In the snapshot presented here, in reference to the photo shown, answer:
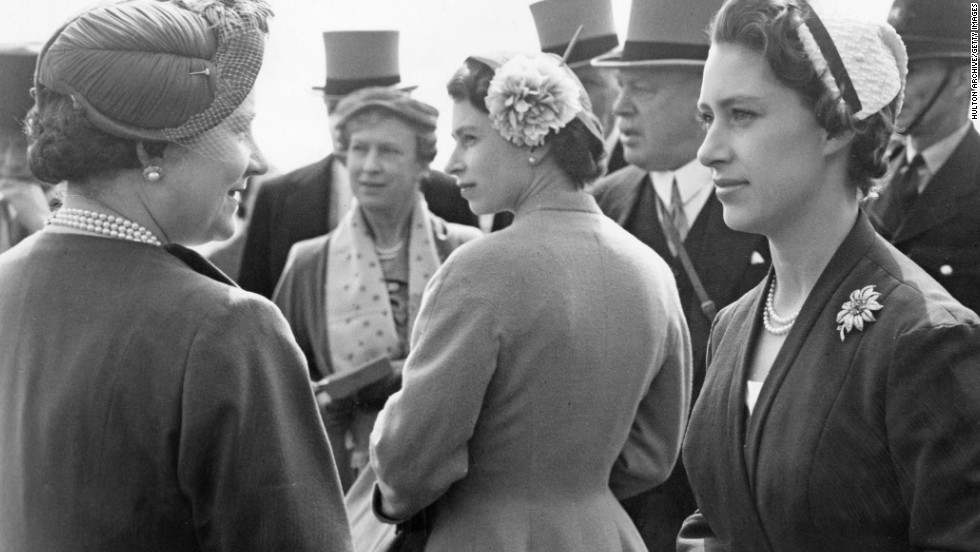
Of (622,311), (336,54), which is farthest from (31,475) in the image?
(336,54)

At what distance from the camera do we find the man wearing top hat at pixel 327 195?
552 cm

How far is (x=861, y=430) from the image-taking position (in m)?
1.95

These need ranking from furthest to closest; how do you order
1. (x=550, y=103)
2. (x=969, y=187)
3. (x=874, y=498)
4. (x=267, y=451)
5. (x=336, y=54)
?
1. (x=336, y=54)
2. (x=969, y=187)
3. (x=550, y=103)
4. (x=267, y=451)
5. (x=874, y=498)

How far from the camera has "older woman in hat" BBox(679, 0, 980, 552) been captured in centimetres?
186

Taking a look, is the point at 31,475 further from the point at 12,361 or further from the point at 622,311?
the point at 622,311

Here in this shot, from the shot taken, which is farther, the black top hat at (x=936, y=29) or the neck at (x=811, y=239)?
the black top hat at (x=936, y=29)

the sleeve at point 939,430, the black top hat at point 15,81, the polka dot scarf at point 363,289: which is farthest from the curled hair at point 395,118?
the sleeve at point 939,430

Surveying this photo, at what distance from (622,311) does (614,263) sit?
14 cm

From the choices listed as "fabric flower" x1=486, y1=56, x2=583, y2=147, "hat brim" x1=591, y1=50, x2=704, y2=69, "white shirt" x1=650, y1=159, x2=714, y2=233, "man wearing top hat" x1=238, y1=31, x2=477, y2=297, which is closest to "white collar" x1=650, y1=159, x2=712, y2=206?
"white shirt" x1=650, y1=159, x2=714, y2=233

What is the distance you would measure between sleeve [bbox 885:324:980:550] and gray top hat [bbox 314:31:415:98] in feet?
12.6

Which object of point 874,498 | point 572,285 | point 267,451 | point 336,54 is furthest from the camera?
point 336,54

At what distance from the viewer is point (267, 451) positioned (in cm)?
208

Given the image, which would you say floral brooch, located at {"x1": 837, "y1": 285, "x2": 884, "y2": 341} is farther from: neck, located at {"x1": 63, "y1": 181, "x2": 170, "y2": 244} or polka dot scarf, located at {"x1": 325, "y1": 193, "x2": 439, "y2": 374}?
polka dot scarf, located at {"x1": 325, "y1": 193, "x2": 439, "y2": 374}

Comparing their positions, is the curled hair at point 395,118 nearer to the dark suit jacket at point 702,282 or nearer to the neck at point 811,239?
the dark suit jacket at point 702,282
